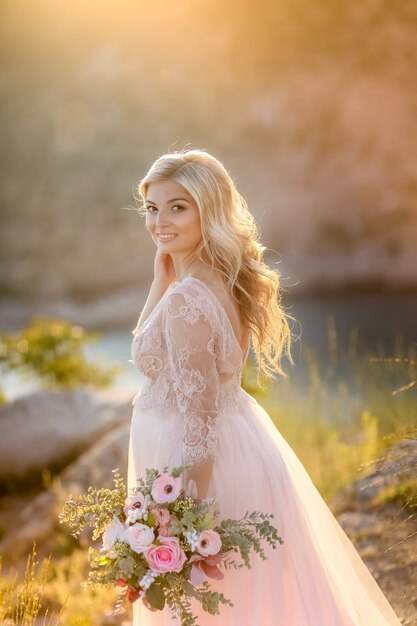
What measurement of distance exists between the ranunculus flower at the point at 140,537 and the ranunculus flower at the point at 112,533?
4cm

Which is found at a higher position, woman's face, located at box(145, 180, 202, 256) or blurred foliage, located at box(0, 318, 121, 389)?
blurred foliage, located at box(0, 318, 121, 389)

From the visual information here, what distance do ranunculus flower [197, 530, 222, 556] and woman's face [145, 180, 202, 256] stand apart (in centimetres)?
76

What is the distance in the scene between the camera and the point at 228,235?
201 centimetres

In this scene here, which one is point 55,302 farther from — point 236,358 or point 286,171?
point 236,358

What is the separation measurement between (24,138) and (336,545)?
6.97 meters

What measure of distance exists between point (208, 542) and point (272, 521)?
0.37 meters

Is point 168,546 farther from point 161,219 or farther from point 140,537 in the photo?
point 161,219

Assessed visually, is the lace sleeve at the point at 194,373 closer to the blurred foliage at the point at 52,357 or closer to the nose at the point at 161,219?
the nose at the point at 161,219

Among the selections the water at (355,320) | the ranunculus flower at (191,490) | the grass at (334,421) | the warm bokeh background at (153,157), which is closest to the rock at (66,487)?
the warm bokeh background at (153,157)

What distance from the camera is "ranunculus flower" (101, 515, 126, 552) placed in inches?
67.0

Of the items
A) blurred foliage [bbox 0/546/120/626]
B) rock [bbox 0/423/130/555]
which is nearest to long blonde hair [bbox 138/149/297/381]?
blurred foliage [bbox 0/546/120/626]

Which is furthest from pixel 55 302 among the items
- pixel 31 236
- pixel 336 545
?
pixel 336 545

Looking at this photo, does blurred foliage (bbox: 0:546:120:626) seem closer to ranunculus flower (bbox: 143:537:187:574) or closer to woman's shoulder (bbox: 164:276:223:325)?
ranunculus flower (bbox: 143:537:187:574)

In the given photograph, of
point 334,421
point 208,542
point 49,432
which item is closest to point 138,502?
point 208,542
